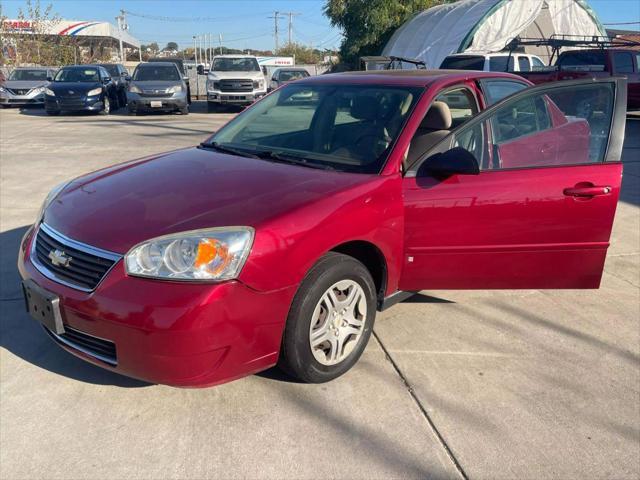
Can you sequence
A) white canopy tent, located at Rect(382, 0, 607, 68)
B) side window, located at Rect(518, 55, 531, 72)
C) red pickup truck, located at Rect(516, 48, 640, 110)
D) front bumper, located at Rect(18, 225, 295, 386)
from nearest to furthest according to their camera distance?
front bumper, located at Rect(18, 225, 295, 386) < red pickup truck, located at Rect(516, 48, 640, 110) < side window, located at Rect(518, 55, 531, 72) < white canopy tent, located at Rect(382, 0, 607, 68)

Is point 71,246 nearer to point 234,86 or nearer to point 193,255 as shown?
point 193,255

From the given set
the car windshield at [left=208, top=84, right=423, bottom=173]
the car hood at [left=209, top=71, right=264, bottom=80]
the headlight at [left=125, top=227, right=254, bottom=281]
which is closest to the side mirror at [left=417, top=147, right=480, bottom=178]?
the car windshield at [left=208, top=84, right=423, bottom=173]

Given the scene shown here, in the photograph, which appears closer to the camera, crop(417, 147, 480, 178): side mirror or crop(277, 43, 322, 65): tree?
crop(417, 147, 480, 178): side mirror

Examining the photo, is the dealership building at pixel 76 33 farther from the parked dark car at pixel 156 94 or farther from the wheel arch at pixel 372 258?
the wheel arch at pixel 372 258

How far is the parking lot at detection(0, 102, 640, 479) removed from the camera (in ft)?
8.57

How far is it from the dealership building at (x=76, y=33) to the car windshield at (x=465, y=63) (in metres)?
23.3

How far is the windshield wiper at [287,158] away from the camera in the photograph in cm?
346

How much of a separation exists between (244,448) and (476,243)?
72.8 inches

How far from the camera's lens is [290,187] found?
10.1 ft

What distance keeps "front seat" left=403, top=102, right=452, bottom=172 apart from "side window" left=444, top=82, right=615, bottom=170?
0.16 m

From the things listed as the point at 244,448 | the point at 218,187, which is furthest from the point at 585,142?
the point at 244,448

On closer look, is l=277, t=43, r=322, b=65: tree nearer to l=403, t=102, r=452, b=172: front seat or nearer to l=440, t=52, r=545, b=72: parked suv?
l=440, t=52, r=545, b=72: parked suv

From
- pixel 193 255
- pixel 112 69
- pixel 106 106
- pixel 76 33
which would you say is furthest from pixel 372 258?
pixel 76 33

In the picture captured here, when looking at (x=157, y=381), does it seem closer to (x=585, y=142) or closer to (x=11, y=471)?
(x=11, y=471)
